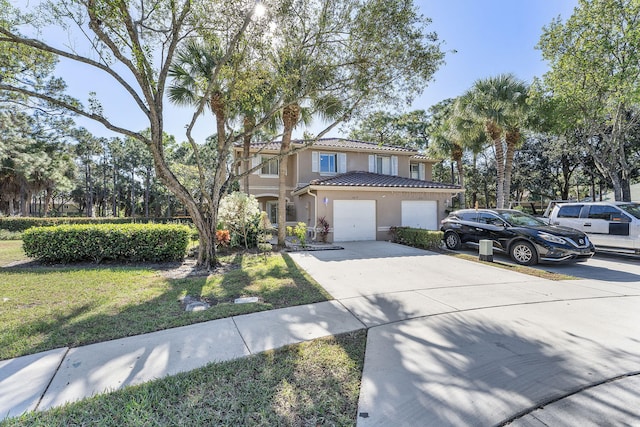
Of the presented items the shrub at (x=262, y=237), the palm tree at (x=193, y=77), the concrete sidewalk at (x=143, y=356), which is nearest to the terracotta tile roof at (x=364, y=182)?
the shrub at (x=262, y=237)

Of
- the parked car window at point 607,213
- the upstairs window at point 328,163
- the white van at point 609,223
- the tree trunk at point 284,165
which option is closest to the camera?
the white van at point 609,223

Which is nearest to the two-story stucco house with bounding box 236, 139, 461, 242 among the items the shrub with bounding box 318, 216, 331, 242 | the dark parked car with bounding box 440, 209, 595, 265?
the shrub with bounding box 318, 216, 331, 242

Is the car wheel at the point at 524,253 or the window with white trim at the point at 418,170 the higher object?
the window with white trim at the point at 418,170

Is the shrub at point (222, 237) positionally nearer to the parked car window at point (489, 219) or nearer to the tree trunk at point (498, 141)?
the parked car window at point (489, 219)

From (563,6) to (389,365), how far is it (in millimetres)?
16103

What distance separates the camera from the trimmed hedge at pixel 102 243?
8.00 meters

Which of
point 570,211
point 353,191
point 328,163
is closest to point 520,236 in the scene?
point 570,211

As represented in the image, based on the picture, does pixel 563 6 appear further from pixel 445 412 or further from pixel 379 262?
pixel 445 412

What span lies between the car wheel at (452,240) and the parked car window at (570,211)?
3.90m

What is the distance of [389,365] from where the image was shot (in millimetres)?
3090

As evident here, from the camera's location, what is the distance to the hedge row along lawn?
3873 mm

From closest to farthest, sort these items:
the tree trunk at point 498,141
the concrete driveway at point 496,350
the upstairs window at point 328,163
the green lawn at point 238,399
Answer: the green lawn at point 238,399
the concrete driveway at point 496,350
the tree trunk at point 498,141
the upstairs window at point 328,163

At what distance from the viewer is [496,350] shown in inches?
134

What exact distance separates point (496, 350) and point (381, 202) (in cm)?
1136
